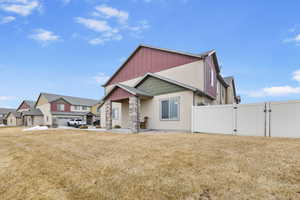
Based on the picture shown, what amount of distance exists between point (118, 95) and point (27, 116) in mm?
36723

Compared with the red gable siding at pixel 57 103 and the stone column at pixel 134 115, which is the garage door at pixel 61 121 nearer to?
the red gable siding at pixel 57 103

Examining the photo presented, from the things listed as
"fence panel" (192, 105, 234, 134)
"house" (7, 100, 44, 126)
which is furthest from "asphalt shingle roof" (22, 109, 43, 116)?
"fence panel" (192, 105, 234, 134)

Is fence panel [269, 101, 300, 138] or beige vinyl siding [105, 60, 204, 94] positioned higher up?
beige vinyl siding [105, 60, 204, 94]

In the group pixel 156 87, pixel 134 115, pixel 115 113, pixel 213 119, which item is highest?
pixel 156 87

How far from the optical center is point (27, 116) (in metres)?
35.3

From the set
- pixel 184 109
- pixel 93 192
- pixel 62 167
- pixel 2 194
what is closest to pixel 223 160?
pixel 93 192

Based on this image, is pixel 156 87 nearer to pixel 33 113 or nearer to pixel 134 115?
pixel 134 115

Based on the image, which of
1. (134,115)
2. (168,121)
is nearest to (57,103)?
(134,115)

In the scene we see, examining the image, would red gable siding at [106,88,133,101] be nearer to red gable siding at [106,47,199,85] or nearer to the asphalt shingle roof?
red gable siding at [106,47,199,85]

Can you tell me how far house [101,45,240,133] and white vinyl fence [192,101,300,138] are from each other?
1339mm

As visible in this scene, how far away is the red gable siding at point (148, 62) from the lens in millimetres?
12823

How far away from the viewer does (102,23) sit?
1378 cm

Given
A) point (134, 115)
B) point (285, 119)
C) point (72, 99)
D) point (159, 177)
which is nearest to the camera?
point (159, 177)

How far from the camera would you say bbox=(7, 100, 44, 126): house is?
34.4 m
